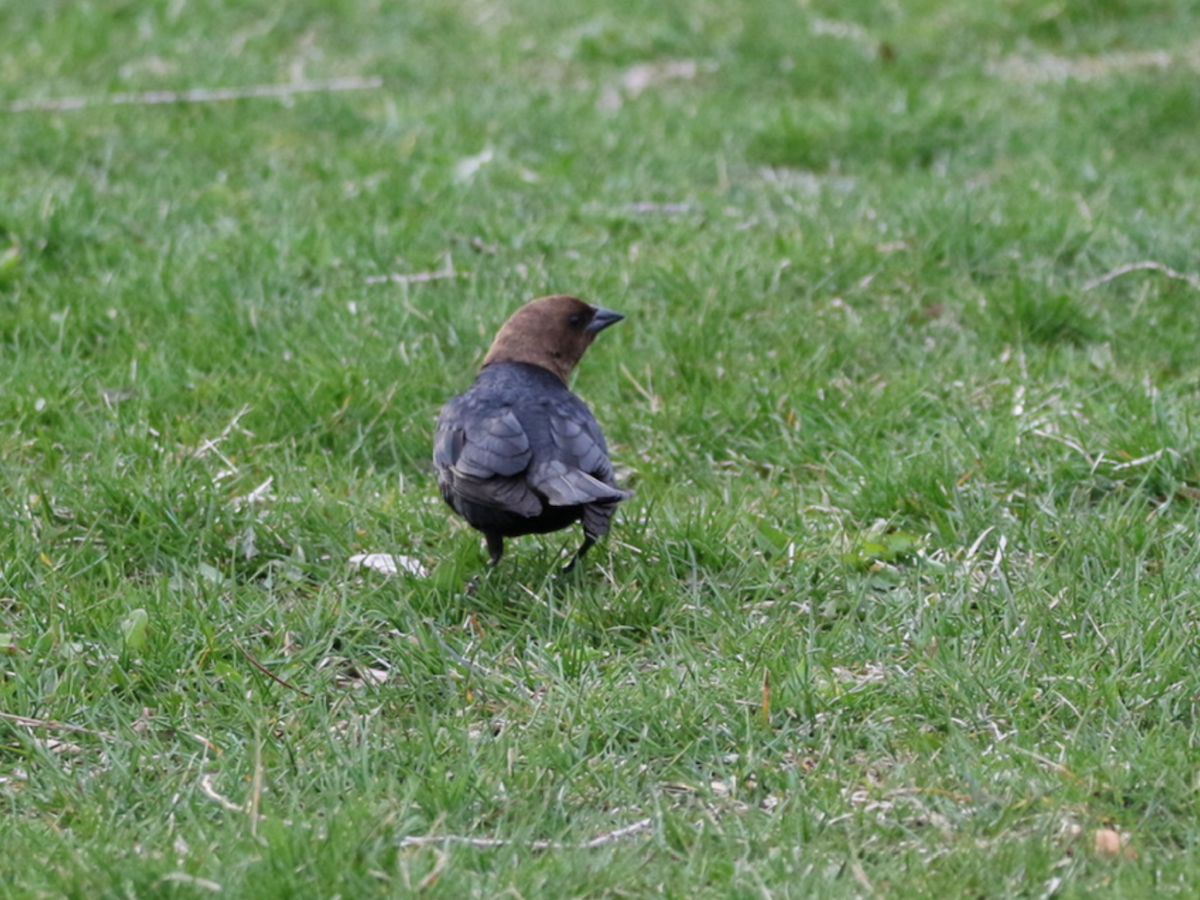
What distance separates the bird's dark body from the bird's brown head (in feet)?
1.18

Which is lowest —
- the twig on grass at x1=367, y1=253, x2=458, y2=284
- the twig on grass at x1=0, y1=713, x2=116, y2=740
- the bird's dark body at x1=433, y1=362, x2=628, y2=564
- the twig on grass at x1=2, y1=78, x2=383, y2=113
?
the twig on grass at x1=0, y1=713, x2=116, y2=740

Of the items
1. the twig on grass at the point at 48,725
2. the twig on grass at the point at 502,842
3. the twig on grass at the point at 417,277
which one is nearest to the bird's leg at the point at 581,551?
the twig on grass at the point at 502,842

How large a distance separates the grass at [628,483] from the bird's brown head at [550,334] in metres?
0.35

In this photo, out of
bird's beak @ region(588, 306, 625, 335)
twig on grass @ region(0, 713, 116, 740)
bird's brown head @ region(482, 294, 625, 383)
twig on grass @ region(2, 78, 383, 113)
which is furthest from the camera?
twig on grass @ region(2, 78, 383, 113)

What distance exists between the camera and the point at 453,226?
276 inches

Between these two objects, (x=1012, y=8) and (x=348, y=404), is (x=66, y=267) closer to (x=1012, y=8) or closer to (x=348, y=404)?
(x=348, y=404)

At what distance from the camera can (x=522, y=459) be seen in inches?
172

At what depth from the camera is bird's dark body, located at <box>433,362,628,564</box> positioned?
166 inches

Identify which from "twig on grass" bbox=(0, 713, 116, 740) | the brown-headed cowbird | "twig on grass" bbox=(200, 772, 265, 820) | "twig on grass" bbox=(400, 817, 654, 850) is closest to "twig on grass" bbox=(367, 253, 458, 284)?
the brown-headed cowbird

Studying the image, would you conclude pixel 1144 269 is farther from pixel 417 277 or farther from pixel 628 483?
pixel 417 277

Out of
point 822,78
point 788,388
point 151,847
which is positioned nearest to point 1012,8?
point 822,78

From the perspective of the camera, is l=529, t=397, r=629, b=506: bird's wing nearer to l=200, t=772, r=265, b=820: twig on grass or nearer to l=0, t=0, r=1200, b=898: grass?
l=0, t=0, r=1200, b=898: grass

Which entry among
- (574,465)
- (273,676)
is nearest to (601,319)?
(574,465)

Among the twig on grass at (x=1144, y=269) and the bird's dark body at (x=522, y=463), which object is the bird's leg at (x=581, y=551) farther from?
the twig on grass at (x=1144, y=269)
